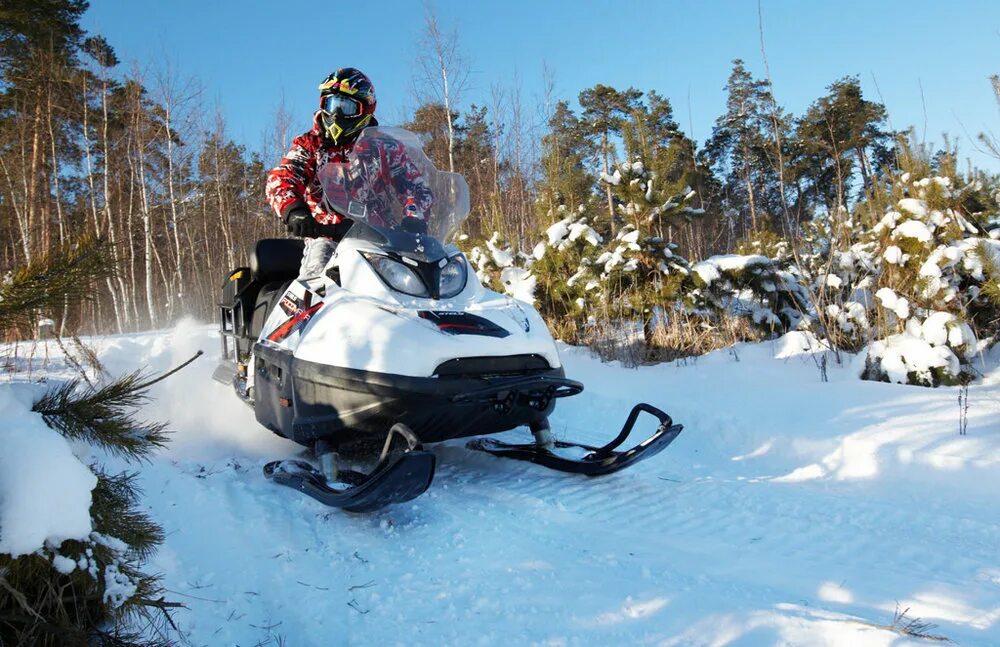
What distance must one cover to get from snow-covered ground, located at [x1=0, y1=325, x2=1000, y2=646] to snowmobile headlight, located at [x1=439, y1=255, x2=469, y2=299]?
980mm

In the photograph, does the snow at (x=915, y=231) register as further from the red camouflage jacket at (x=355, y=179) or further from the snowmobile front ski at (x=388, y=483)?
the snowmobile front ski at (x=388, y=483)

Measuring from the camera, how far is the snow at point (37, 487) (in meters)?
1.14

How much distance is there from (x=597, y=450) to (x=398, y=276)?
142 centimetres

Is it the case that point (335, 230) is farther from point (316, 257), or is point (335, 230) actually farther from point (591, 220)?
point (591, 220)

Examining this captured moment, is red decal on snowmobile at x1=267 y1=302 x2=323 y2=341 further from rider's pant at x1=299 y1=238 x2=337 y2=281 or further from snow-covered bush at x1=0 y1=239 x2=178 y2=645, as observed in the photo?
snow-covered bush at x1=0 y1=239 x2=178 y2=645

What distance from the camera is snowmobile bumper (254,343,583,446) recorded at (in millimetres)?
2627

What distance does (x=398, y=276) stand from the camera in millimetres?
3000

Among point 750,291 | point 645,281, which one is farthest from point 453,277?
point 750,291

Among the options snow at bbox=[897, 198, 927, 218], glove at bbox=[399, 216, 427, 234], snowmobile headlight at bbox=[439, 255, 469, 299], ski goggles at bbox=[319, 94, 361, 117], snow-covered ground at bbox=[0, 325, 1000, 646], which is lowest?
snow-covered ground at bbox=[0, 325, 1000, 646]

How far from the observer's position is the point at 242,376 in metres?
3.99

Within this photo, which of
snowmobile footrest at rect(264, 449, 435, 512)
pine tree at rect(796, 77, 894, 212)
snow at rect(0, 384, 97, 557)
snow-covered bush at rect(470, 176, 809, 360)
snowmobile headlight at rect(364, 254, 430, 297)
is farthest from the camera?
pine tree at rect(796, 77, 894, 212)

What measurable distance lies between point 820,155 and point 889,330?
27768 mm

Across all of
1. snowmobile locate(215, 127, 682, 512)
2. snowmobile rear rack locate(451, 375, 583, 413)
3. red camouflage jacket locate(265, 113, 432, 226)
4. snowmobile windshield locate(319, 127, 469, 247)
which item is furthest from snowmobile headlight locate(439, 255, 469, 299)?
snowmobile rear rack locate(451, 375, 583, 413)

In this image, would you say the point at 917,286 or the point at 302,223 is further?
the point at 917,286
